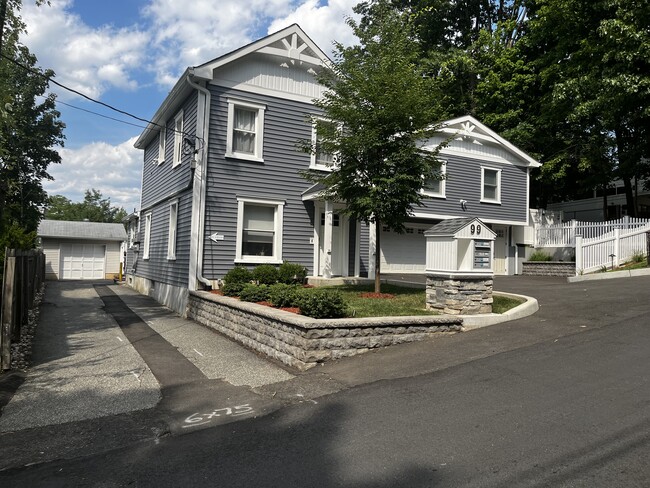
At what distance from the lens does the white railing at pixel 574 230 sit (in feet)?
57.5

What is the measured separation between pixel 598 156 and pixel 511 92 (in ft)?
20.1

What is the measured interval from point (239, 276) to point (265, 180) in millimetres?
3407

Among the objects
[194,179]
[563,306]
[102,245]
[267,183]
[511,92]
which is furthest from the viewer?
[102,245]

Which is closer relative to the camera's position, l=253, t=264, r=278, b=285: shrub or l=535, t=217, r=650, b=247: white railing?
l=253, t=264, r=278, b=285: shrub

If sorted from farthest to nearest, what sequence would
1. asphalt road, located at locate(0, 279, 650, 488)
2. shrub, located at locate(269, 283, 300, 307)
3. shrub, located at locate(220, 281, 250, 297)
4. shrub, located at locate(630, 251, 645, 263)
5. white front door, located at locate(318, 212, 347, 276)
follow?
shrub, located at locate(630, 251, 645, 263), white front door, located at locate(318, 212, 347, 276), shrub, located at locate(220, 281, 250, 297), shrub, located at locate(269, 283, 300, 307), asphalt road, located at locate(0, 279, 650, 488)

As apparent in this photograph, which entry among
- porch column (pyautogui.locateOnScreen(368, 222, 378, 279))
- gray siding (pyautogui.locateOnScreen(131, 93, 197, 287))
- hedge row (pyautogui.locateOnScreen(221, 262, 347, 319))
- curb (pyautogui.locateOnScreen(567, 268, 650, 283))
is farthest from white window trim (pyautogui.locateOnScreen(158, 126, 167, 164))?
curb (pyautogui.locateOnScreen(567, 268, 650, 283))

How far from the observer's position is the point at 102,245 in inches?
1241

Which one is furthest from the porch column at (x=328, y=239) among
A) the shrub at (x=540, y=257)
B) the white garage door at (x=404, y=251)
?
the shrub at (x=540, y=257)

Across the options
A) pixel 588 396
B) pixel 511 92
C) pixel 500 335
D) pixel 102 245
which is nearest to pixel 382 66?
pixel 500 335

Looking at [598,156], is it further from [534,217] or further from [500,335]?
[500,335]

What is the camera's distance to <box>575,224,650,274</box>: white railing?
15805 mm

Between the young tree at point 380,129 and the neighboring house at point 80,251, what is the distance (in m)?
25.4

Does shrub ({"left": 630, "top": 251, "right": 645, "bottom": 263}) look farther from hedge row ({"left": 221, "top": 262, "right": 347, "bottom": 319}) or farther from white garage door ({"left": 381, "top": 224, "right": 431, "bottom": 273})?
hedge row ({"left": 221, "top": 262, "right": 347, "bottom": 319})

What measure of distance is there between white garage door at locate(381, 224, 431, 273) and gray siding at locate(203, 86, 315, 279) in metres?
4.53
